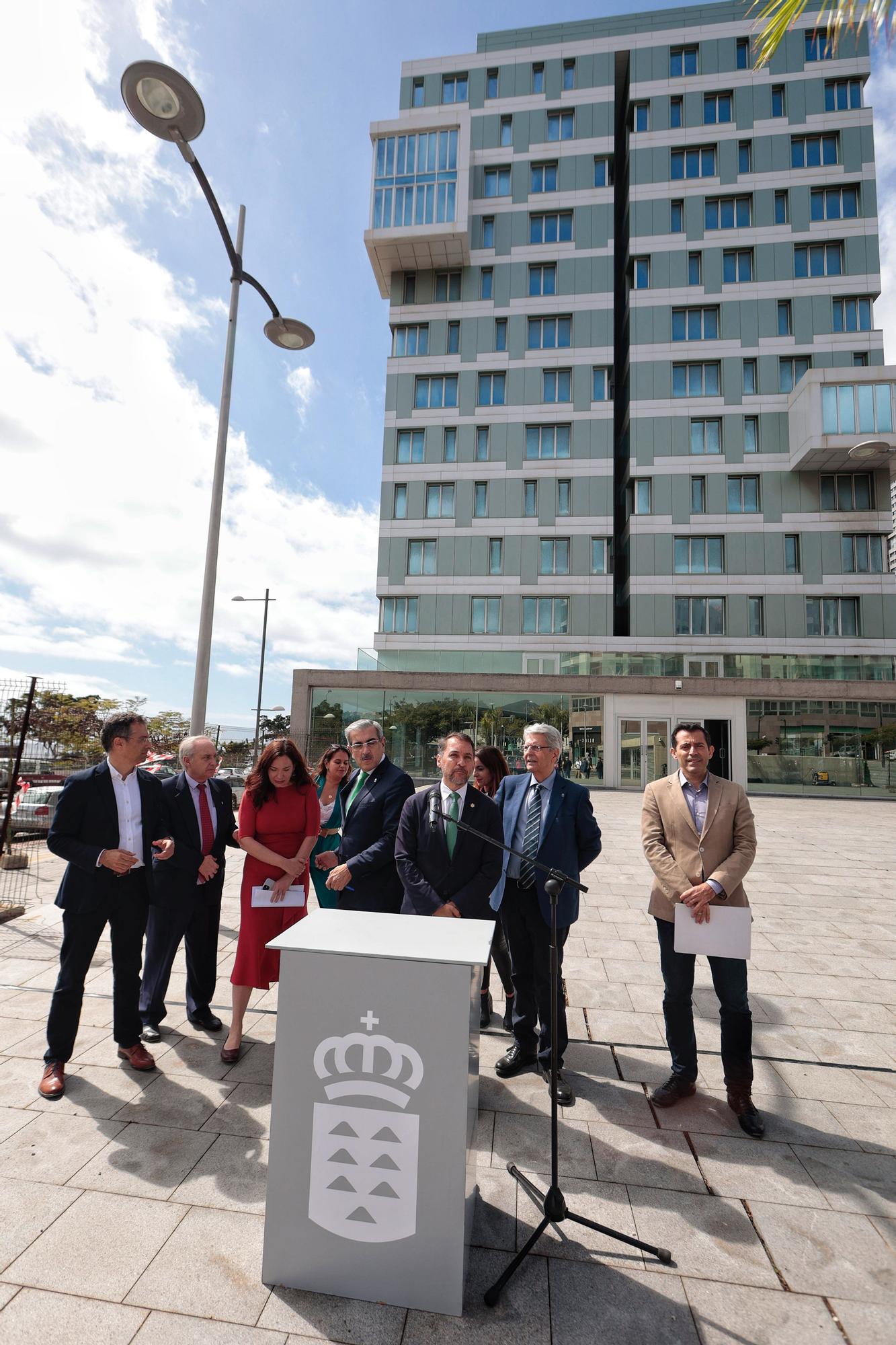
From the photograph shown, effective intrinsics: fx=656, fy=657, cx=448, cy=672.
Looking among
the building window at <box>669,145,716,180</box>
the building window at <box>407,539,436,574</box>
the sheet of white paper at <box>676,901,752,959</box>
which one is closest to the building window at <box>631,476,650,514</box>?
the building window at <box>407,539,436,574</box>

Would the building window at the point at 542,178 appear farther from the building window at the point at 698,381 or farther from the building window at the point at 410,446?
the building window at the point at 410,446

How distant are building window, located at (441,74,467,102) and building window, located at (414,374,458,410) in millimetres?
15636

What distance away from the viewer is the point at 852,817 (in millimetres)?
18312

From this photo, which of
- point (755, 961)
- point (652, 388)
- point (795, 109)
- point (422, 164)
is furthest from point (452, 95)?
point (755, 961)

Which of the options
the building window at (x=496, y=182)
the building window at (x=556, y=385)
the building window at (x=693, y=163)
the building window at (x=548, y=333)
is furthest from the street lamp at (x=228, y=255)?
the building window at (x=693, y=163)

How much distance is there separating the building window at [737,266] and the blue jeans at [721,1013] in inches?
1423

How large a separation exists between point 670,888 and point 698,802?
52 cm

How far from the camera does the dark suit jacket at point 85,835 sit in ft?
12.1

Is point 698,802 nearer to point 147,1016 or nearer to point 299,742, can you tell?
point 147,1016

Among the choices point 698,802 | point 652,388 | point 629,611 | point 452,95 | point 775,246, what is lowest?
point 698,802

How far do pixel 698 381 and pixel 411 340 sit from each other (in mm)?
14273

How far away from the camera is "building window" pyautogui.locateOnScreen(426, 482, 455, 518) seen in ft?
106

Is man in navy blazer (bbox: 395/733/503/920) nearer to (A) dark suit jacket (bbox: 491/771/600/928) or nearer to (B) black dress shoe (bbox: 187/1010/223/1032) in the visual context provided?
(A) dark suit jacket (bbox: 491/771/600/928)

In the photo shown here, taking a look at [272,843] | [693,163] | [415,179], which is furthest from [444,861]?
[693,163]
